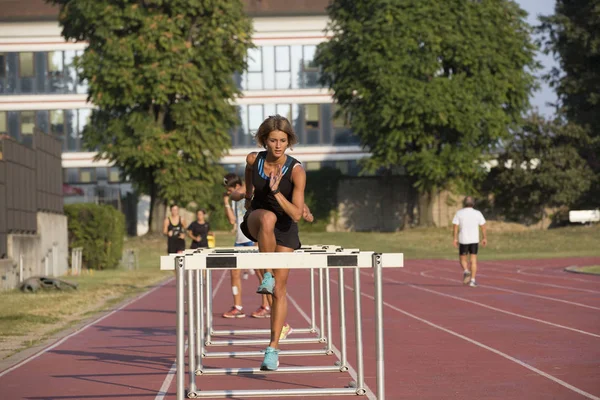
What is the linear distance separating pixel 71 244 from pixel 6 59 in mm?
40341

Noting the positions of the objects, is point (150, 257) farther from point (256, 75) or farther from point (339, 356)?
point (339, 356)

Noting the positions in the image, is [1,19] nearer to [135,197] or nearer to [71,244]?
[135,197]

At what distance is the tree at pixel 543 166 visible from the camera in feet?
191

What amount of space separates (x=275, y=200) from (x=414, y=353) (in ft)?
11.6

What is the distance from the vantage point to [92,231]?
117 ft

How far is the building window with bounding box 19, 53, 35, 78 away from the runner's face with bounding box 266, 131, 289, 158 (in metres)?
65.3

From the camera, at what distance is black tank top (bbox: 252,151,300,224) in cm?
912

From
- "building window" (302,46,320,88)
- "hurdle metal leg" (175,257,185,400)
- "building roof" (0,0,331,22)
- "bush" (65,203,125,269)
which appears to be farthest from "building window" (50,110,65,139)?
"hurdle metal leg" (175,257,185,400)

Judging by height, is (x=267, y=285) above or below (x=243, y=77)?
below

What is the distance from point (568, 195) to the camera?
192 ft

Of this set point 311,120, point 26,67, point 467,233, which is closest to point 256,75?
point 311,120

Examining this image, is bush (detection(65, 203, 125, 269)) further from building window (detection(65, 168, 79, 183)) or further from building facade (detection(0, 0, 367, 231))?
building window (detection(65, 168, 79, 183))

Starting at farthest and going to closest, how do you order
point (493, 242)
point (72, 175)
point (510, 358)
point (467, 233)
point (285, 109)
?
point (72, 175)
point (285, 109)
point (493, 242)
point (467, 233)
point (510, 358)

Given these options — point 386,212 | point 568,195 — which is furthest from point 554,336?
point 386,212
